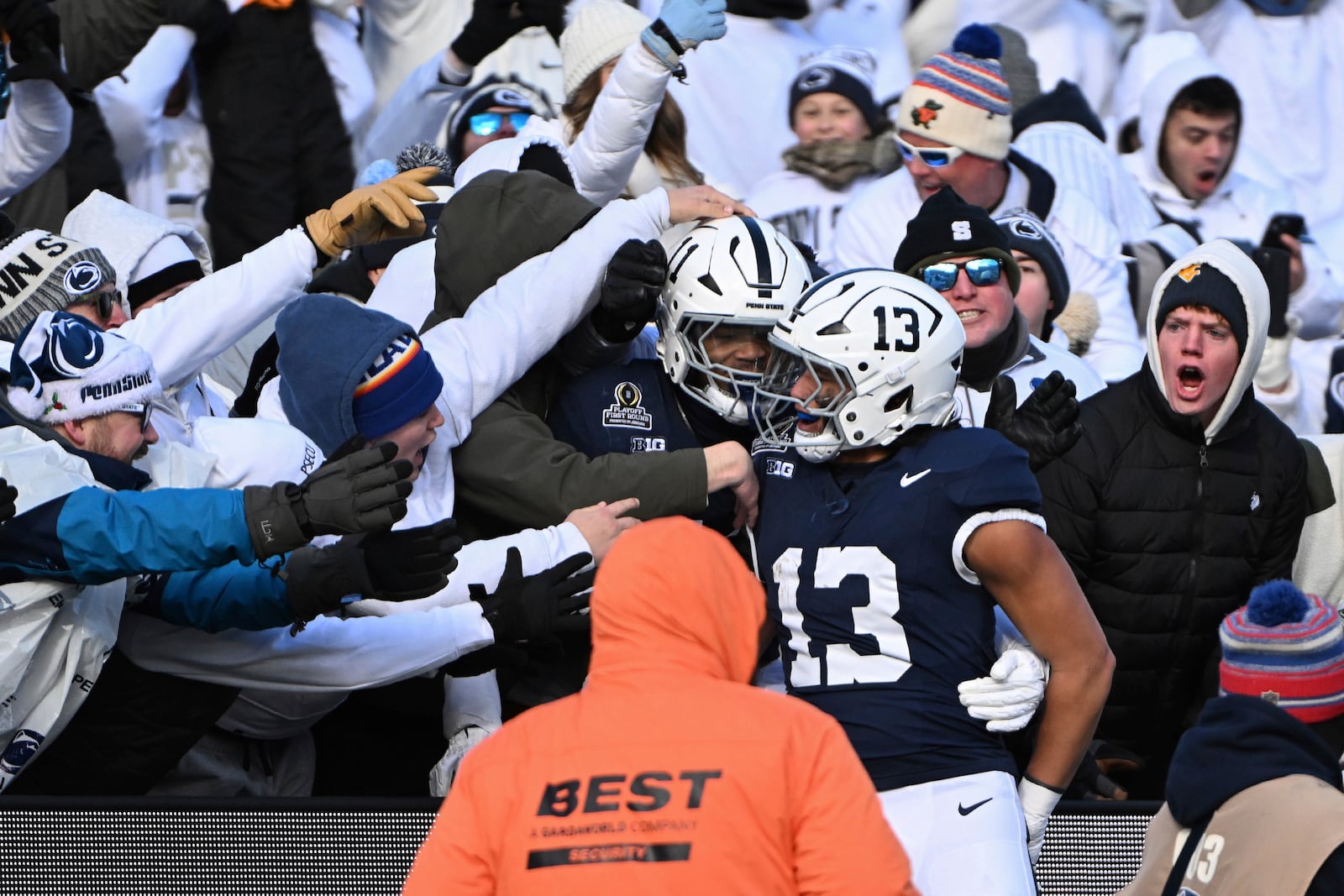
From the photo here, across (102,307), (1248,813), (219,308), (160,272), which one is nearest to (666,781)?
(1248,813)

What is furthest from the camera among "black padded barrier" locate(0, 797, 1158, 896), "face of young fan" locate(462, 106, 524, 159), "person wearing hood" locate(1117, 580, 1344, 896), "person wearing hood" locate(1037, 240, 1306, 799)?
"face of young fan" locate(462, 106, 524, 159)

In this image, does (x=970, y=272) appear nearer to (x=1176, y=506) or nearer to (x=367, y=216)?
(x=1176, y=506)

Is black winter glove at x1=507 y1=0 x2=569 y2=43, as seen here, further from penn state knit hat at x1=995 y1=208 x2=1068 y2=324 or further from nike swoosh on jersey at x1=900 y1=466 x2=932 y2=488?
nike swoosh on jersey at x1=900 y1=466 x2=932 y2=488

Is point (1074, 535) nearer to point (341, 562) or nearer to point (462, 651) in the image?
point (462, 651)

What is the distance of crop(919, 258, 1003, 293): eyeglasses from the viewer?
583 centimetres

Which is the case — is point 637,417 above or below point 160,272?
above

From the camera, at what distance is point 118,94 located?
7.70m

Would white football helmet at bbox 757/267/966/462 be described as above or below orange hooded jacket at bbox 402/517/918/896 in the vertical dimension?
above

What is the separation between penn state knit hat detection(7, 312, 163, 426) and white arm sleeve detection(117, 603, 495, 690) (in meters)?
0.56

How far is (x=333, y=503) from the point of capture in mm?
4137

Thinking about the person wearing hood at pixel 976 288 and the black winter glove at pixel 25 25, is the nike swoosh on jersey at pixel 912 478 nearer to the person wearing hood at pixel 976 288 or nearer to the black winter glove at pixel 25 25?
the person wearing hood at pixel 976 288

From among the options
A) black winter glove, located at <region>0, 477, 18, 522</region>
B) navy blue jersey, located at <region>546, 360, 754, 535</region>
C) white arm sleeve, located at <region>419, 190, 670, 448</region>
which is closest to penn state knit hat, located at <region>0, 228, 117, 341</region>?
white arm sleeve, located at <region>419, 190, 670, 448</region>

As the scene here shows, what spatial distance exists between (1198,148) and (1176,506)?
3396 mm

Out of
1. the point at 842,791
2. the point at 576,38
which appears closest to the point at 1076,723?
the point at 842,791
